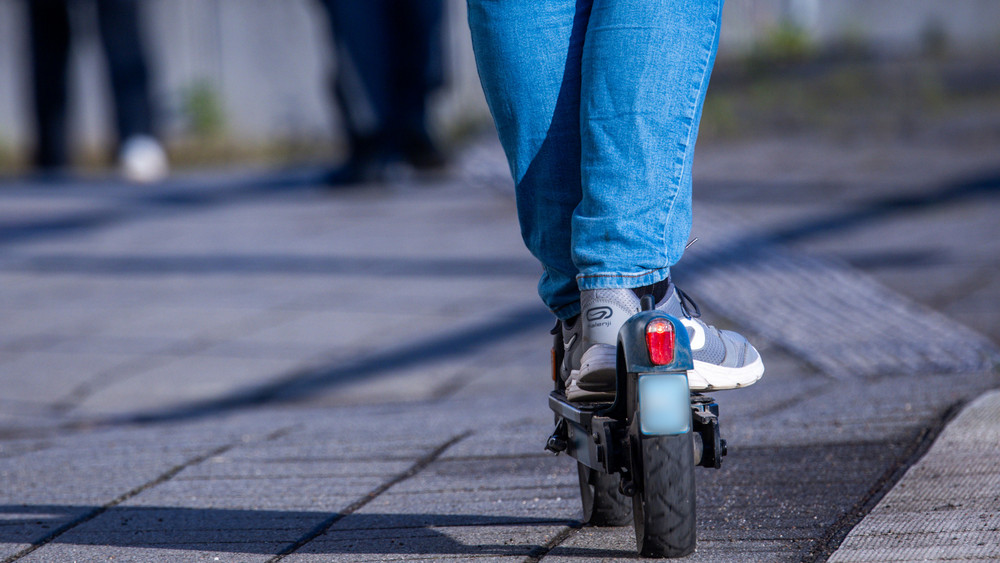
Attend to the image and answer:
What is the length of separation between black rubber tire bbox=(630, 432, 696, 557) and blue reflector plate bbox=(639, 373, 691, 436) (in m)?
0.01

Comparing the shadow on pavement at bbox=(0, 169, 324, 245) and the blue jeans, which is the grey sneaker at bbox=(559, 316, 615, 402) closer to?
the blue jeans

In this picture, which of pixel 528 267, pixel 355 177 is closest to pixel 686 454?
pixel 528 267

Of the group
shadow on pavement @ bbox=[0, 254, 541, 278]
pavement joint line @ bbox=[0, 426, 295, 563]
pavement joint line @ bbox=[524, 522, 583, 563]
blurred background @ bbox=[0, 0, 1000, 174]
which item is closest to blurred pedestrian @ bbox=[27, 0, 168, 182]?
blurred background @ bbox=[0, 0, 1000, 174]

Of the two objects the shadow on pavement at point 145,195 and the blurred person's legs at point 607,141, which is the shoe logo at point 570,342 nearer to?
the blurred person's legs at point 607,141

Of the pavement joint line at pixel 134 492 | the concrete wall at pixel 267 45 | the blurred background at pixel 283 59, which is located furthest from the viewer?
the concrete wall at pixel 267 45

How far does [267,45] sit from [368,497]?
1162 cm

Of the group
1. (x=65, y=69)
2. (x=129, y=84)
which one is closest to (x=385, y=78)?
(x=129, y=84)

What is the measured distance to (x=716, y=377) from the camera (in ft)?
5.12

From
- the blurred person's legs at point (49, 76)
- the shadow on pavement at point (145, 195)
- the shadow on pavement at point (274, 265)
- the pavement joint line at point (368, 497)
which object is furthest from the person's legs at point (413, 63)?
the pavement joint line at point (368, 497)

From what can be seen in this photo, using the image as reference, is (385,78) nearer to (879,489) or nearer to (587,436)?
(879,489)

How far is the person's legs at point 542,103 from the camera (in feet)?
5.36

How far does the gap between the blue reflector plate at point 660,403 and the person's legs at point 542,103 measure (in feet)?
0.80

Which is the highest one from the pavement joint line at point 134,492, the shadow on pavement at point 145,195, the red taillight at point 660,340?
the red taillight at point 660,340

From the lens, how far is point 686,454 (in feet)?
4.91
